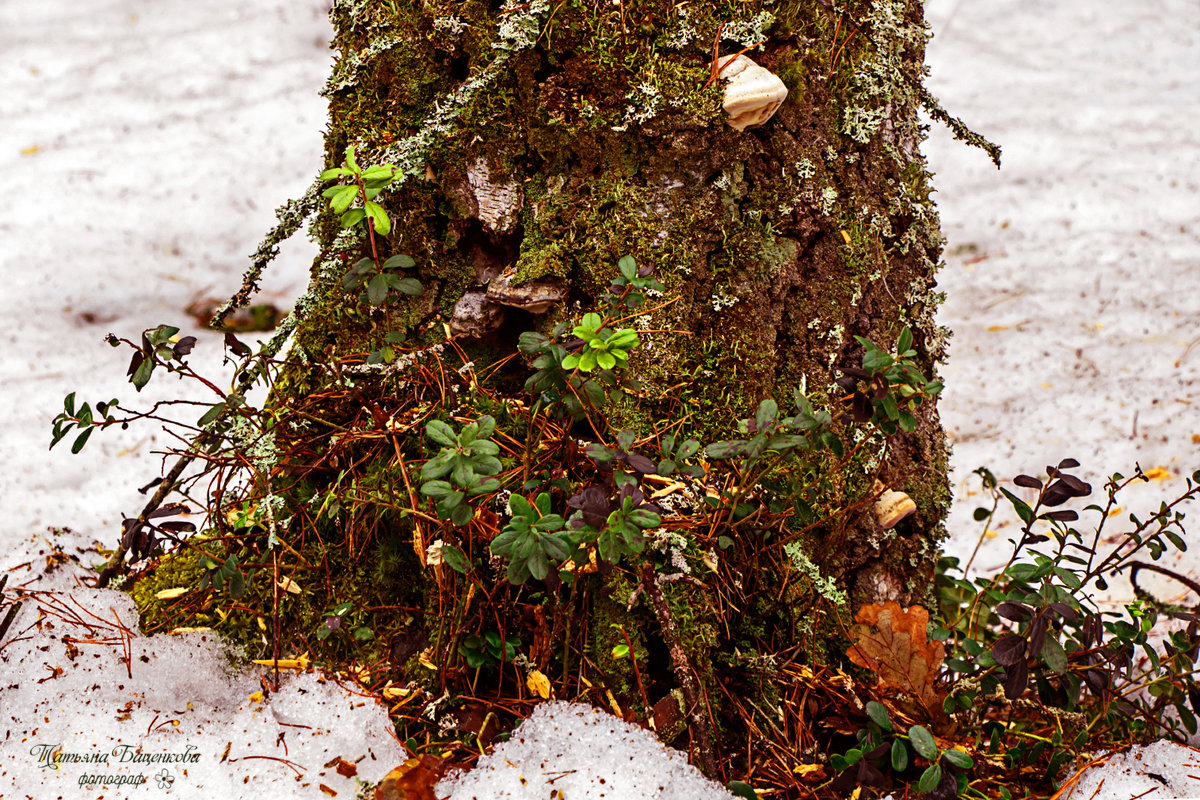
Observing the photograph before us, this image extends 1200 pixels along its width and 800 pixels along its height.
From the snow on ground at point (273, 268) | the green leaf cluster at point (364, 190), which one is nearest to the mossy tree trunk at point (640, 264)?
the green leaf cluster at point (364, 190)

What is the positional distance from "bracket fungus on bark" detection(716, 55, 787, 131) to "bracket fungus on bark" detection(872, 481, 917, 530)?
2.80 ft

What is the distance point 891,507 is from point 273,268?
4.06m

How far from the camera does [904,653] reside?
1618 mm

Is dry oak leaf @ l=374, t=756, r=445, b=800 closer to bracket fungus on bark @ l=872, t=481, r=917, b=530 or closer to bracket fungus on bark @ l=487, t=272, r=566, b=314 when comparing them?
bracket fungus on bark @ l=487, t=272, r=566, b=314

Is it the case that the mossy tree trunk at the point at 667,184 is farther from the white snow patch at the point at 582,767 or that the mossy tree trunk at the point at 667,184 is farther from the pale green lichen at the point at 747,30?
the white snow patch at the point at 582,767

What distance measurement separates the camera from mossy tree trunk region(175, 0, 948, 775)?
165cm

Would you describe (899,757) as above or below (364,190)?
Answer: below

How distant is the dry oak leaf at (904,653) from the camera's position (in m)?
1.61

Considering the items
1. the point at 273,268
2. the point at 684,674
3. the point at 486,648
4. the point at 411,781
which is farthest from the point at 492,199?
the point at 273,268

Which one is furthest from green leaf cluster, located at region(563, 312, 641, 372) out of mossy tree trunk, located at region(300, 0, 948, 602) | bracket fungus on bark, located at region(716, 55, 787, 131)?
bracket fungus on bark, located at region(716, 55, 787, 131)

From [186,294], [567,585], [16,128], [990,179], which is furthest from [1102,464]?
[16,128]

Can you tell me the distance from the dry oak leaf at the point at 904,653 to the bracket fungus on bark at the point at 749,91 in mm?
1044

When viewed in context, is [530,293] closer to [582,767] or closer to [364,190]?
[364,190]

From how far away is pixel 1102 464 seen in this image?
3154 mm
